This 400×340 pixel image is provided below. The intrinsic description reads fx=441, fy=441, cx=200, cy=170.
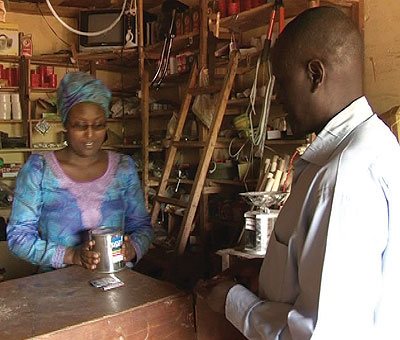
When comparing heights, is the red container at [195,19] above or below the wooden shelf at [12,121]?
above

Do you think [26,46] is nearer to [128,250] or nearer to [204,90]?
[204,90]

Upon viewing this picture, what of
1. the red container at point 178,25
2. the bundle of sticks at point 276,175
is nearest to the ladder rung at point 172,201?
the bundle of sticks at point 276,175

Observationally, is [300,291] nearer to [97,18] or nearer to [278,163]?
[278,163]

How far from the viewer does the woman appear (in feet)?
5.10

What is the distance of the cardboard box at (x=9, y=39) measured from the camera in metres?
4.76

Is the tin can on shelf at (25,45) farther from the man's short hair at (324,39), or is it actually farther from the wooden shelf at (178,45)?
the man's short hair at (324,39)

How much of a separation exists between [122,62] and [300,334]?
4.70 meters

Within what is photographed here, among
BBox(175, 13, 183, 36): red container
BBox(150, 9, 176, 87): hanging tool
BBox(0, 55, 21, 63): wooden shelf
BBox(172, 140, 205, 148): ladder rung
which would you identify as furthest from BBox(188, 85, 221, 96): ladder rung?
BBox(0, 55, 21, 63): wooden shelf

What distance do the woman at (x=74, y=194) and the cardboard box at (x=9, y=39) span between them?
3.57m

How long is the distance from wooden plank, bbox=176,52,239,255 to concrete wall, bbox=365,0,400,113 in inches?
35.9

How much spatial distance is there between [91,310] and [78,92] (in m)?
0.87

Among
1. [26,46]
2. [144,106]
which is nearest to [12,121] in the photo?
[26,46]

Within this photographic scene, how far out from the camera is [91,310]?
1.09m

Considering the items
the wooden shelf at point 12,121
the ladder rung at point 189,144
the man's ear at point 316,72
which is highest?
the wooden shelf at point 12,121
